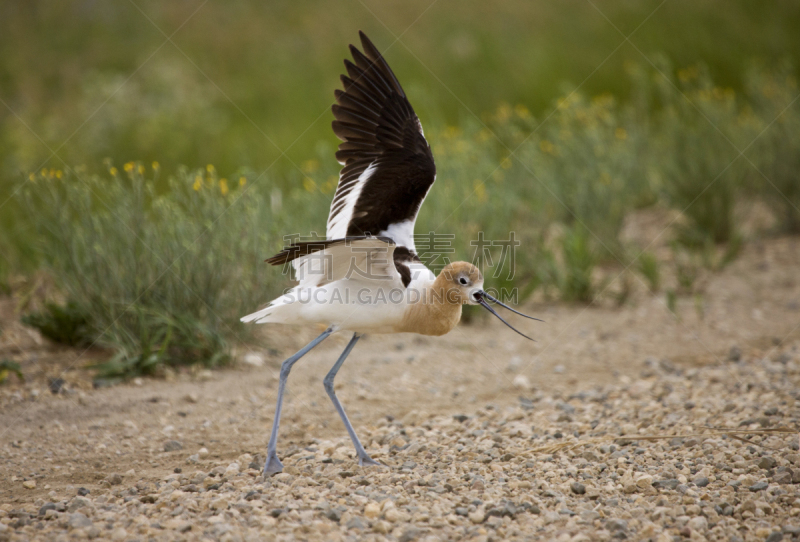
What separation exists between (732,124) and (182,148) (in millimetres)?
7191

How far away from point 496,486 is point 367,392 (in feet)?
5.80

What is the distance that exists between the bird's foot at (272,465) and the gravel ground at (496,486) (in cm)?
7

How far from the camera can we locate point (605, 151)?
747cm

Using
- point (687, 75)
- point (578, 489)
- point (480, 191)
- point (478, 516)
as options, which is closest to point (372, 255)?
point (478, 516)

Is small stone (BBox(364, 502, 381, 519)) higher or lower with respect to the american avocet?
lower

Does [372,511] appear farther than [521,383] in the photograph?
No

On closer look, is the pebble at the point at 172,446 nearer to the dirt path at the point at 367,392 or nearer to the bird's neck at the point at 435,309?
the dirt path at the point at 367,392

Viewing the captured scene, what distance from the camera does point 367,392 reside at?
4.49 m

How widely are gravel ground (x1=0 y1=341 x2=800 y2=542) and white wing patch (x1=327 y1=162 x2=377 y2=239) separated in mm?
1184

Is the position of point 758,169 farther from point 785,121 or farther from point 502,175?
point 502,175

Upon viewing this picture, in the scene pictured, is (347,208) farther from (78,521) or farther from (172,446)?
(78,521)

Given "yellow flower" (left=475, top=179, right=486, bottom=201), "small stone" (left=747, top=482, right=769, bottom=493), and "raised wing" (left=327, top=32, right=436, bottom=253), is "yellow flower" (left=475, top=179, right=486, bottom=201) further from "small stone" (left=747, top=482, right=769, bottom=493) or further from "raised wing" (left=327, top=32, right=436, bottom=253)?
"small stone" (left=747, top=482, right=769, bottom=493)

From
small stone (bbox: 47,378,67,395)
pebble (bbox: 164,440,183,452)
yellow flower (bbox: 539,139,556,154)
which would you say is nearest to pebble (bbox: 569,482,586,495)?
pebble (bbox: 164,440,183,452)

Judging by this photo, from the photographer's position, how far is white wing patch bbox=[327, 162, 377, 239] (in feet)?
12.0
